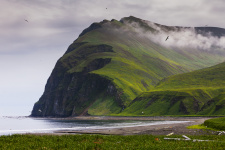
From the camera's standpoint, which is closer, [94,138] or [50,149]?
[50,149]

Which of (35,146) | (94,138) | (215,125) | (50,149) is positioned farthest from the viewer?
(215,125)

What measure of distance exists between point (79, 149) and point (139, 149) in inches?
313

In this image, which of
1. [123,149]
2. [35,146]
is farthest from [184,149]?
[35,146]

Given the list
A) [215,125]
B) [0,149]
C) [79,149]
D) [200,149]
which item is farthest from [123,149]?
[215,125]

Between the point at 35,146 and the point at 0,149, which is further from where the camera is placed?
the point at 35,146

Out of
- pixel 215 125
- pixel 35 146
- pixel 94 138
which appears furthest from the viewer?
pixel 215 125

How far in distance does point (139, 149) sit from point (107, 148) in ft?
14.6

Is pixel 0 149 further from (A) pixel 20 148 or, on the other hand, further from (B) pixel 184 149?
(B) pixel 184 149

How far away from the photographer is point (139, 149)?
1558 inches

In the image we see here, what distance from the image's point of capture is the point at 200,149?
38594 mm

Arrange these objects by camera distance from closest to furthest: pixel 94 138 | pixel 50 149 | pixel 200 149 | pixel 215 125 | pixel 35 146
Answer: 1. pixel 200 149
2. pixel 50 149
3. pixel 35 146
4. pixel 94 138
5. pixel 215 125

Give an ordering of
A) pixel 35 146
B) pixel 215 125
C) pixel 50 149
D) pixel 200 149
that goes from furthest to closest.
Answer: pixel 215 125 → pixel 35 146 → pixel 50 149 → pixel 200 149

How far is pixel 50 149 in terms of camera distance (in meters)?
41.2

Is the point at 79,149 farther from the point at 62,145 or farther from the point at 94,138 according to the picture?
the point at 94,138
